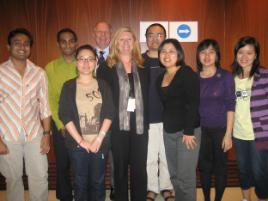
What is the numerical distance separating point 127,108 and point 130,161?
51 centimetres

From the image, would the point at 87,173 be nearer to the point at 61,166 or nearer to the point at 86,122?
the point at 86,122

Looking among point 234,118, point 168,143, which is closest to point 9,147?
point 168,143

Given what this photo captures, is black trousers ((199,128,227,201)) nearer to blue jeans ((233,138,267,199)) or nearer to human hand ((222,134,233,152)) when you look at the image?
human hand ((222,134,233,152))

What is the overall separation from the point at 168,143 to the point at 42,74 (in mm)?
1331

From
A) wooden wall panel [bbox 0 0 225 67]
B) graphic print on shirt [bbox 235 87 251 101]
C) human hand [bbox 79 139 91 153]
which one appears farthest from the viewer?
wooden wall panel [bbox 0 0 225 67]

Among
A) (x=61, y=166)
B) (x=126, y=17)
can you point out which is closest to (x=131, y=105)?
(x=61, y=166)

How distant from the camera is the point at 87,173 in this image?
7.51 feet

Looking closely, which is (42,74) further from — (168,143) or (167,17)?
(167,17)

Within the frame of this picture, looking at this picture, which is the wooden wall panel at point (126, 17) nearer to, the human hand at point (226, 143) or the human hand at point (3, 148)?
the human hand at point (226, 143)

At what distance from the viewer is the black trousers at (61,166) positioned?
2.77 m

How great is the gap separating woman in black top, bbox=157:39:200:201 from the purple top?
0.21 m

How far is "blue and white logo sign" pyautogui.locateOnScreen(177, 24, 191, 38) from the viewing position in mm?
3844

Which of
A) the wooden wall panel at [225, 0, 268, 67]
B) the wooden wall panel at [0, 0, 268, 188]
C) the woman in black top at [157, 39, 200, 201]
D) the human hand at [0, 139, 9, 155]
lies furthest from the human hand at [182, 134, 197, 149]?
the wooden wall panel at [225, 0, 268, 67]

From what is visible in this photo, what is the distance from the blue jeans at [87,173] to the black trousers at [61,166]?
51cm
